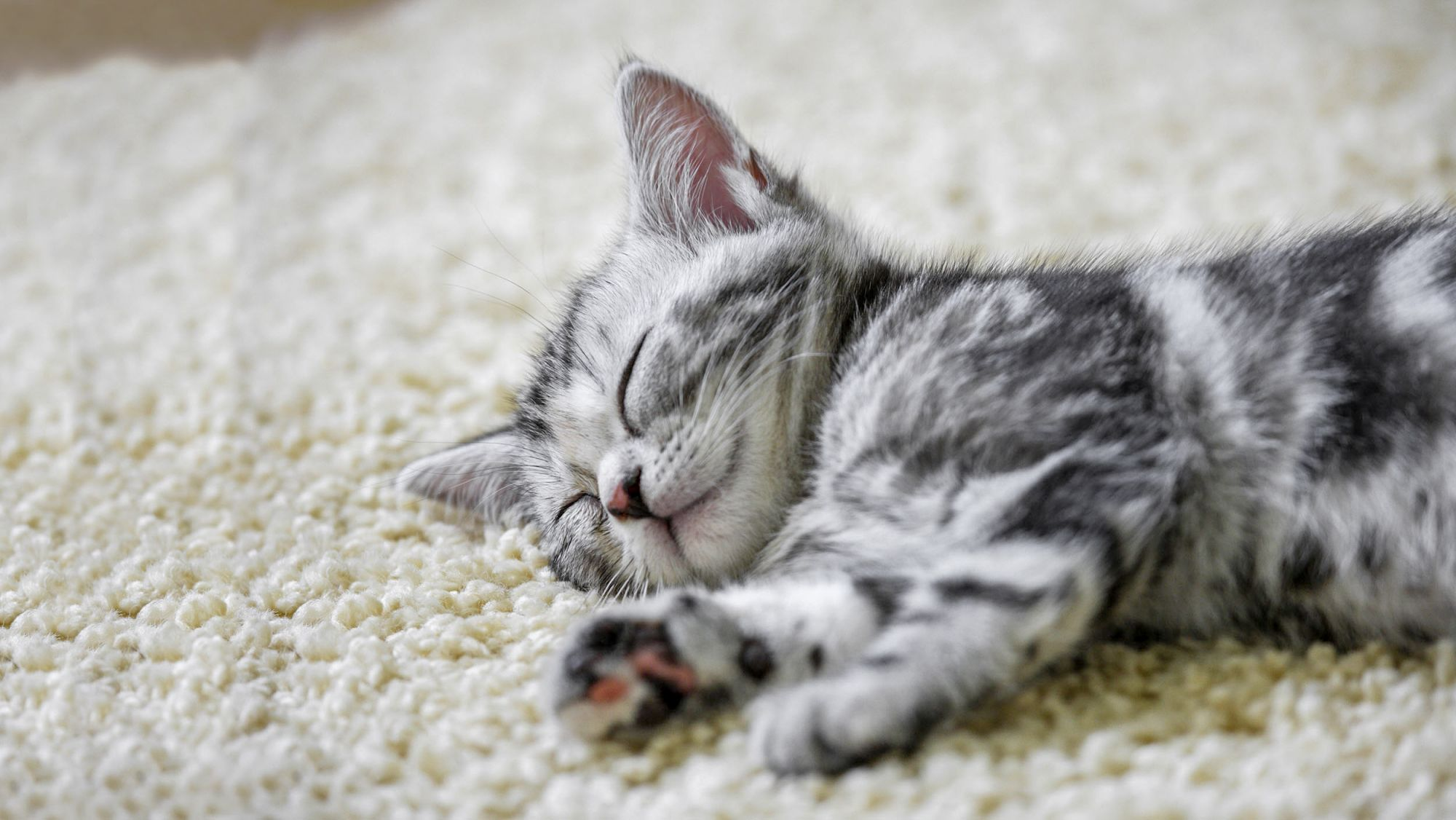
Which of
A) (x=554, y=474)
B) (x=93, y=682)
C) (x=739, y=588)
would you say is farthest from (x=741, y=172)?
(x=93, y=682)

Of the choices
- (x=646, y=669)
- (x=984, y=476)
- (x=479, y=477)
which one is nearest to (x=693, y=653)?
(x=646, y=669)

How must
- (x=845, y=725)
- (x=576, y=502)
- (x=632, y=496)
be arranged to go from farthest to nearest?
(x=576, y=502) < (x=632, y=496) < (x=845, y=725)

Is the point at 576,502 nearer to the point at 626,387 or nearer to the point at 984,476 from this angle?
the point at 626,387

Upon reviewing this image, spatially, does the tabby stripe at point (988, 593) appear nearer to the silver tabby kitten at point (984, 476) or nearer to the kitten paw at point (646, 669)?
the silver tabby kitten at point (984, 476)

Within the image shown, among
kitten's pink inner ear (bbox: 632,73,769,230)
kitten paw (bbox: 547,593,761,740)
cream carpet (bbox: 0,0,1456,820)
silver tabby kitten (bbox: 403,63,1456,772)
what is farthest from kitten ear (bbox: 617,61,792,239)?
kitten paw (bbox: 547,593,761,740)

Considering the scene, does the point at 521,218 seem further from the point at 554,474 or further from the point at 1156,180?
the point at 1156,180
